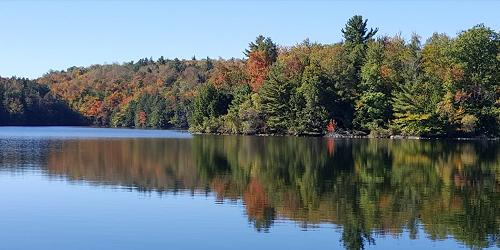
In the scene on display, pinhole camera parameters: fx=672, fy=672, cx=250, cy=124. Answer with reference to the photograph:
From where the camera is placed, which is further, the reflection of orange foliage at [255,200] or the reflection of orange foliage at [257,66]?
the reflection of orange foliage at [257,66]

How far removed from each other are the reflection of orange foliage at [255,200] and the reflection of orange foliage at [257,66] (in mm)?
66443

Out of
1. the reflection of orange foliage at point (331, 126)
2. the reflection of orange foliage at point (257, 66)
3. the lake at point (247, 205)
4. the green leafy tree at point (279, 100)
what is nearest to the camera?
the lake at point (247, 205)

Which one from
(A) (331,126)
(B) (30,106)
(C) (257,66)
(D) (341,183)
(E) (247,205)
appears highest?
(C) (257,66)

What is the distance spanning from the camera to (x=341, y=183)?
90.0ft

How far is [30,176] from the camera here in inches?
1168

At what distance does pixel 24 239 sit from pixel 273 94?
66.9 metres

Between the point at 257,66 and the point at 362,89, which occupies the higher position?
the point at 257,66

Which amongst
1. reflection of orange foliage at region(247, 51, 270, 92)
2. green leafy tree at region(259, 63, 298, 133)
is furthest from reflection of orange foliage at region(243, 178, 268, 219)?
reflection of orange foliage at region(247, 51, 270, 92)

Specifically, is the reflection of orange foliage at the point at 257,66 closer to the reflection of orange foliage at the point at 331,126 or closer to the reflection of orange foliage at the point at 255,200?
the reflection of orange foliage at the point at 331,126

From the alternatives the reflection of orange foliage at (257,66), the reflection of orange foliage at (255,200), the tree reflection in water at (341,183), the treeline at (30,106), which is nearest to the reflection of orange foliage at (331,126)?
the reflection of orange foliage at (257,66)

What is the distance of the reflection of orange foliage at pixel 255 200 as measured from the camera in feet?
65.4

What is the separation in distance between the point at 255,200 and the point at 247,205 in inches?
41.4

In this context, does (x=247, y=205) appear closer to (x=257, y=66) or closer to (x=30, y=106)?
(x=257, y=66)

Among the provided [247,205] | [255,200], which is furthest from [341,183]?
[247,205]
